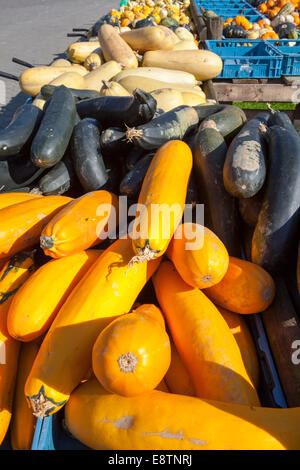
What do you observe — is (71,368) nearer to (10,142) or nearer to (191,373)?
(191,373)

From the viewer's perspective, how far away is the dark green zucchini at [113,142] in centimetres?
196

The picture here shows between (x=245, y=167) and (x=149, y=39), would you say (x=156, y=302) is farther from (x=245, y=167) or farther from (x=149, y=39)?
(x=149, y=39)

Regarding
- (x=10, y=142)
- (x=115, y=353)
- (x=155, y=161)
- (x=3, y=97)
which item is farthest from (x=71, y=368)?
(x=3, y=97)

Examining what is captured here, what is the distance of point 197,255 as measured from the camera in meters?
1.20

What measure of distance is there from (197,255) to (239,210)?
0.56 m

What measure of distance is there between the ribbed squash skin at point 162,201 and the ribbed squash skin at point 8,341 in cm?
53

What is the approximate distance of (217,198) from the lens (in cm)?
161

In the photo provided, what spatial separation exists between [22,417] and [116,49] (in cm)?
389

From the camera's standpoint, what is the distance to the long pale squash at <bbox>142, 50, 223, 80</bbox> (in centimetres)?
374

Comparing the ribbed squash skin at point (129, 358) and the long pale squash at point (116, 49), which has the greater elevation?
the long pale squash at point (116, 49)

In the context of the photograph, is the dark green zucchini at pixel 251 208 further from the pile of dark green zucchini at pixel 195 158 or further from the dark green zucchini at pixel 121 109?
the dark green zucchini at pixel 121 109

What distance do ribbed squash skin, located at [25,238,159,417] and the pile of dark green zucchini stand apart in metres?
0.52

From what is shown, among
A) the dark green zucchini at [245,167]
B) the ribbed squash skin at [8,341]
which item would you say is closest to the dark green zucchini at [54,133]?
the ribbed squash skin at [8,341]

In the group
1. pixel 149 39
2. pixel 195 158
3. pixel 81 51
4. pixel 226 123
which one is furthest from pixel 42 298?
pixel 81 51
